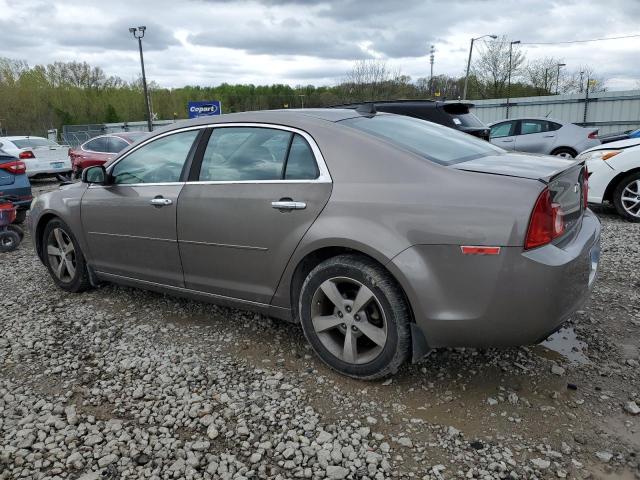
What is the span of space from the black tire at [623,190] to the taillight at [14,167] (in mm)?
9070

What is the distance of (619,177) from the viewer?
23.8ft

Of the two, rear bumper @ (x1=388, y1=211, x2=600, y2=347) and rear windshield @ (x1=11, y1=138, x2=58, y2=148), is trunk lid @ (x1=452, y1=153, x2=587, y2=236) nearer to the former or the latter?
rear bumper @ (x1=388, y1=211, x2=600, y2=347)

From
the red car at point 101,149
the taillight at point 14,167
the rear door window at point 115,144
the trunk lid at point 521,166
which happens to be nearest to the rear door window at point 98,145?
the red car at point 101,149

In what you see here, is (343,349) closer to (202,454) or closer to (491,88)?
(202,454)

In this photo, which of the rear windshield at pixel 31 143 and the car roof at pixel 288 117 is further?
the rear windshield at pixel 31 143

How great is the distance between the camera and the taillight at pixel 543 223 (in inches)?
97.7

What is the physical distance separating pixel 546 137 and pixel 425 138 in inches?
423

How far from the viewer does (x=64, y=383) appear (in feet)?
10.6

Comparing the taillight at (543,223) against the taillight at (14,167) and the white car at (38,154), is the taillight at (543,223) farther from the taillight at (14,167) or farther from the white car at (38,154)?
the white car at (38,154)

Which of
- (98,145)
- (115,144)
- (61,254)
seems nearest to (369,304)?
(61,254)

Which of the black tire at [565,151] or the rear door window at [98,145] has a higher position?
the rear door window at [98,145]

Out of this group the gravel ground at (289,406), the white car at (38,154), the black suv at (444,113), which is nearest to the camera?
the gravel ground at (289,406)

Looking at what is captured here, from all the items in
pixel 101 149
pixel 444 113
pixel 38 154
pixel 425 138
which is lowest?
pixel 38 154

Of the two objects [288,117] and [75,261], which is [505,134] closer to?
[288,117]
